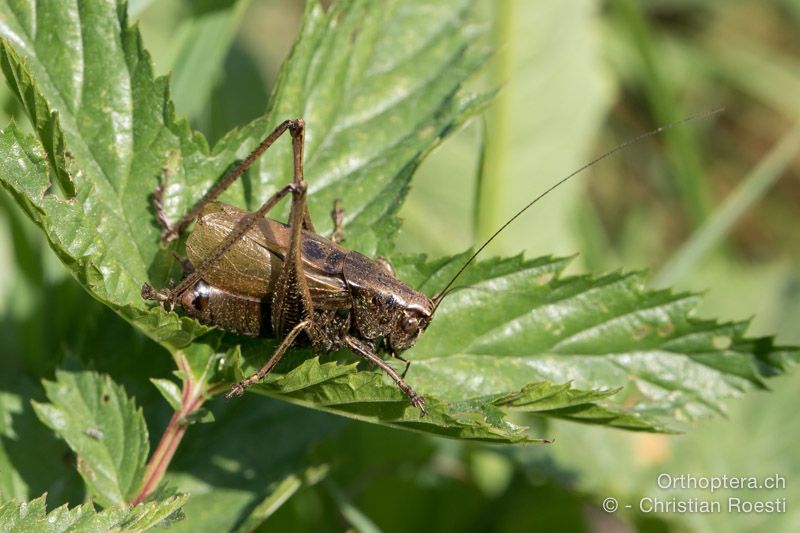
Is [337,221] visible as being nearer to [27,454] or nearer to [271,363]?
[271,363]

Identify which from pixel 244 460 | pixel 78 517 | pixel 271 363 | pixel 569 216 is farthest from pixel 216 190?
pixel 569 216

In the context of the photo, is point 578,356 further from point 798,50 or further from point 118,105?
point 798,50

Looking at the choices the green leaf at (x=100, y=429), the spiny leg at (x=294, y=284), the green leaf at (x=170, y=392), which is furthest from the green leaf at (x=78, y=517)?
the spiny leg at (x=294, y=284)

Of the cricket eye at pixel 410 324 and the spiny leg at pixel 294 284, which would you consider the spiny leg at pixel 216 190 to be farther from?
the cricket eye at pixel 410 324

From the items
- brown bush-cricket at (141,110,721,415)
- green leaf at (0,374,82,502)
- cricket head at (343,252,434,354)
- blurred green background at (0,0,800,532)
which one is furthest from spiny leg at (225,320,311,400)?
green leaf at (0,374,82,502)

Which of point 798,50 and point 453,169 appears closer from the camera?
point 453,169

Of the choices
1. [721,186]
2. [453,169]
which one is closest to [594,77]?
[453,169]

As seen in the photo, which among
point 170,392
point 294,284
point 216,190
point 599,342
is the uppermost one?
point 216,190

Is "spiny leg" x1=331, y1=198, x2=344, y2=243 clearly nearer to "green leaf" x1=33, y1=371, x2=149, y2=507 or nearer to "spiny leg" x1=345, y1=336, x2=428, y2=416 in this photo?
"spiny leg" x1=345, y1=336, x2=428, y2=416
